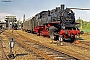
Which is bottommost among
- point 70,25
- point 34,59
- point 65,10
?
point 34,59

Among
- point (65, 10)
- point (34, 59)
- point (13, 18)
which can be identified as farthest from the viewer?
point (13, 18)

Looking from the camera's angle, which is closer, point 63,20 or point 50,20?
point 63,20

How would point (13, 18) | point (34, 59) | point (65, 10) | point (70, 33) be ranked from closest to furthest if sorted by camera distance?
point (34, 59) < point (70, 33) < point (65, 10) < point (13, 18)

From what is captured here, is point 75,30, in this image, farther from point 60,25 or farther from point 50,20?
point 50,20

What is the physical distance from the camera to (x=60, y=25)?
2158 cm

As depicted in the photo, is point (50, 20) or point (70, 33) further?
point (50, 20)

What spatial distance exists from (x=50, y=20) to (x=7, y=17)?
72909mm

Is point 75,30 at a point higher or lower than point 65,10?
lower

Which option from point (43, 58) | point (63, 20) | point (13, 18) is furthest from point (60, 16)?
point (13, 18)

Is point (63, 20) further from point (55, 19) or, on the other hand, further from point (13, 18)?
point (13, 18)

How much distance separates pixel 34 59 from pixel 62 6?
14117 millimetres

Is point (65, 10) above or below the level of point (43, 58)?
above

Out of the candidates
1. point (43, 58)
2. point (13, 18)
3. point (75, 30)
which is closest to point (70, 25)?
point (75, 30)

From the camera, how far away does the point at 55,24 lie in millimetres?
22516
